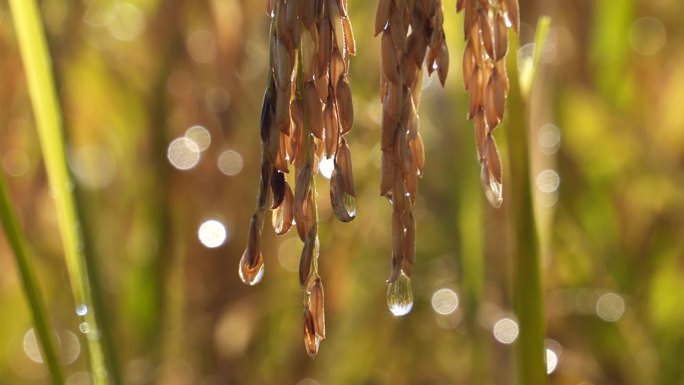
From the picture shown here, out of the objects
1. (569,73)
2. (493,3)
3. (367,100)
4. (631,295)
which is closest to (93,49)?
(367,100)

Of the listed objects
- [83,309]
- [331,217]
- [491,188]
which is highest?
[491,188]

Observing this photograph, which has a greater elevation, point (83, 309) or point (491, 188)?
point (491, 188)

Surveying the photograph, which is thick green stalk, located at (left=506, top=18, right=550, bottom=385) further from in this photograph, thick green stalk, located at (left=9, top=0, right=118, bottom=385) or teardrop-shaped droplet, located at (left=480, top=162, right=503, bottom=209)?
thick green stalk, located at (left=9, top=0, right=118, bottom=385)

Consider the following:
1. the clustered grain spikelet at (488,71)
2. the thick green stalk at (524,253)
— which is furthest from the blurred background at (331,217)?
the clustered grain spikelet at (488,71)

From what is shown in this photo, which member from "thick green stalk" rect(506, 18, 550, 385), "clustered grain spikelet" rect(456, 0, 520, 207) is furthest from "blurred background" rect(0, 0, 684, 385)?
"clustered grain spikelet" rect(456, 0, 520, 207)

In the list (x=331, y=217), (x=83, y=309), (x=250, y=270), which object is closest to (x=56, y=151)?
(x=83, y=309)

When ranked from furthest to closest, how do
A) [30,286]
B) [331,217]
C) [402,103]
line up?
[331,217] → [30,286] → [402,103]

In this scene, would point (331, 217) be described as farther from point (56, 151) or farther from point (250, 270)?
point (250, 270)
